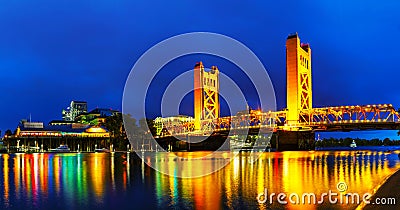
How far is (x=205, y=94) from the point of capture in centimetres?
18500

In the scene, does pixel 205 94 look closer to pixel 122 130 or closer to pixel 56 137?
pixel 122 130

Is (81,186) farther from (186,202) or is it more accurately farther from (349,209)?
(349,209)

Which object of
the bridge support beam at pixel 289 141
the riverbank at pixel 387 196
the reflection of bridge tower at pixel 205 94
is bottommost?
the bridge support beam at pixel 289 141

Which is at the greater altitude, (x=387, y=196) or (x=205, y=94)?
(x=205, y=94)

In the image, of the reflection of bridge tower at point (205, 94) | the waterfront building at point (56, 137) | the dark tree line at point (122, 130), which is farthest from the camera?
the waterfront building at point (56, 137)

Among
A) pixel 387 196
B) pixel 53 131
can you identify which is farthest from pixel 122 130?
pixel 387 196

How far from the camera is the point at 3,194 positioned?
81.2 ft

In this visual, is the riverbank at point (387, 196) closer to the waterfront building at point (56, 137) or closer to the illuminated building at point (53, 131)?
the waterfront building at point (56, 137)

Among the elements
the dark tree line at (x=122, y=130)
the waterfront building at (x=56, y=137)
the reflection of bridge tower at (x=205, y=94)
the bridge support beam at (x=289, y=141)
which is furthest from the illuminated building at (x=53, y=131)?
the bridge support beam at (x=289, y=141)

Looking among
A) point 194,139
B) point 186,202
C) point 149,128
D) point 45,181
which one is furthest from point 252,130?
point 186,202

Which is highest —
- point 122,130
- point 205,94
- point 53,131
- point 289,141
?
point 205,94

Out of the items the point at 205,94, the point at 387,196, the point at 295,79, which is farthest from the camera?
the point at 205,94

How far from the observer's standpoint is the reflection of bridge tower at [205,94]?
171125 mm

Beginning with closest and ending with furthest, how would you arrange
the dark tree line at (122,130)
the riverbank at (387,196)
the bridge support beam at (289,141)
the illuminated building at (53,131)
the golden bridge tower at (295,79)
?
the riverbank at (387,196) < the bridge support beam at (289,141) < the golden bridge tower at (295,79) < the dark tree line at (122,130) < the illuminated building at (53,131)
